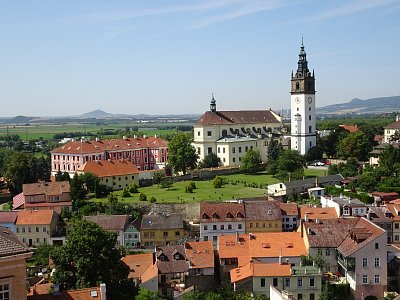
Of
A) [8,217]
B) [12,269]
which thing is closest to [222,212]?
[8,217]

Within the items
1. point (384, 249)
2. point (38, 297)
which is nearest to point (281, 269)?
point (384, 249)

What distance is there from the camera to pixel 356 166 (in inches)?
2864

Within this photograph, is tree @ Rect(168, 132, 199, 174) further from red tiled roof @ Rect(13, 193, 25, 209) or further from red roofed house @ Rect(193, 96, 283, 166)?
red tiled roof @ Rect(13, 193, 25, 209)

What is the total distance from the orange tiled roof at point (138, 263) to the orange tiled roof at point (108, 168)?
2685 centimetres

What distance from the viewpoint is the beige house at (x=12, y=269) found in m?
15.5

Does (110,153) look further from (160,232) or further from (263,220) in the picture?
(263,220)

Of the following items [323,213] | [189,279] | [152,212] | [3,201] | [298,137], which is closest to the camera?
[189,279]

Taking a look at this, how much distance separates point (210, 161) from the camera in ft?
275

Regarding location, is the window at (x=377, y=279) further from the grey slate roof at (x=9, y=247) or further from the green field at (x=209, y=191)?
the grey slate roof at (x=9, y=247)

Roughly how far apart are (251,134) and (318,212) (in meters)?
43.1

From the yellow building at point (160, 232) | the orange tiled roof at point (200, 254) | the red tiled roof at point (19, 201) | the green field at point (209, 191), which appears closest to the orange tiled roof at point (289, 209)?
the green field at point (209, 191)

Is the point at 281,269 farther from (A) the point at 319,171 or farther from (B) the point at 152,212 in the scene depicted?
(A) the point at 319,171

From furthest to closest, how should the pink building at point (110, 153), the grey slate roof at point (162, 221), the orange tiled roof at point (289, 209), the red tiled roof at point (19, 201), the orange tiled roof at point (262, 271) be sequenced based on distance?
the pink building at point (110, 153) < the red tiled roof at point (19, 201) < the orange tiled roof at point (289, 209) < the grey slate roof at point (162, 221) < the orange tiled roof at point (262, 271)

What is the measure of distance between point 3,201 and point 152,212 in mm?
22171
